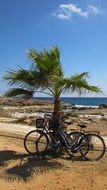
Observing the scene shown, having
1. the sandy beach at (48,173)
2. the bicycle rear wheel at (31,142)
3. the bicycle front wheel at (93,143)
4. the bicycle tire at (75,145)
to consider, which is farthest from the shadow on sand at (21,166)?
the bicycle front wheel at (93,143)

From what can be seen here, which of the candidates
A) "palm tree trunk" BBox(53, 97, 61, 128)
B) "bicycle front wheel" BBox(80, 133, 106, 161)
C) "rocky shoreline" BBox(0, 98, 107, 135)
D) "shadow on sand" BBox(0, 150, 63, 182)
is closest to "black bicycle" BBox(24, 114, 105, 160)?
"bicycle front wheel" BBox(80, 133, 106, 161)

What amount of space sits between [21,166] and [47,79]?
110 inches

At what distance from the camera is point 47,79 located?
1223 cm


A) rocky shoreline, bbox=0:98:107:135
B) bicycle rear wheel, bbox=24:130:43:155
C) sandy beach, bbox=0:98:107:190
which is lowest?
sandy beach, bbox=0:98:107:190

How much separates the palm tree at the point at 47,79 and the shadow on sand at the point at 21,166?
1414mm

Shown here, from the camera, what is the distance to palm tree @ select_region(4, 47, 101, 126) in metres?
12.1

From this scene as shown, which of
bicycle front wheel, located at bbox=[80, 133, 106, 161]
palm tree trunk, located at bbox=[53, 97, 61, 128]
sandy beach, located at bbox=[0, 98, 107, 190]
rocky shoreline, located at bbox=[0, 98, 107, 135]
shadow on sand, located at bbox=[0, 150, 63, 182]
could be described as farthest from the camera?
rocky shoreline, located at bbox=[0, 98, 107, 135]

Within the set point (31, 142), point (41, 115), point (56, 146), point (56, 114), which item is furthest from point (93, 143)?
point (41, 115)

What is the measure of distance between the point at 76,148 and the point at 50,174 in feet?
5.28

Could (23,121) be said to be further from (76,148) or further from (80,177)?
(80,177)

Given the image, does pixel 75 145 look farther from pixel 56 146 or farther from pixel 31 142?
pixel 31 142

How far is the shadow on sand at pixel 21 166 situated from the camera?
10172 millimetres

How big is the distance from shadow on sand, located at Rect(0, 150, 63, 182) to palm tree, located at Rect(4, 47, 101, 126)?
1.41 metres

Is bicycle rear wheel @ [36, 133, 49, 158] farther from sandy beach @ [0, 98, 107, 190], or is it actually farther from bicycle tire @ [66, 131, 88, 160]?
bicycle tire @ [66, 131, 88, 160]
